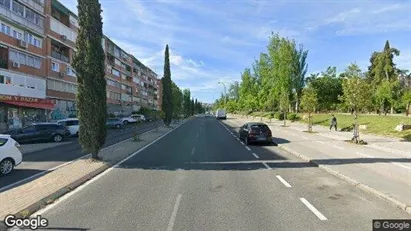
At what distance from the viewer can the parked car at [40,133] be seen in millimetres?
28516

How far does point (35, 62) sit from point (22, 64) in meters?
3.50

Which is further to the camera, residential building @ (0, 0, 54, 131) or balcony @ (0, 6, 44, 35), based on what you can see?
residential building @ (0, 0, 54, 131)

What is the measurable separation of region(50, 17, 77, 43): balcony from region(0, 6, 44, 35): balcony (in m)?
3.68

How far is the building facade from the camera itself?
40.4m

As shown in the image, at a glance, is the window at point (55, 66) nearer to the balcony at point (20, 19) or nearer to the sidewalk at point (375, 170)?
the balcony at point (20, 19)

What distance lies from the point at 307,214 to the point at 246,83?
9164 cm

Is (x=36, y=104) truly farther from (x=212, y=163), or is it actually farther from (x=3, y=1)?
(x=212, y=163)

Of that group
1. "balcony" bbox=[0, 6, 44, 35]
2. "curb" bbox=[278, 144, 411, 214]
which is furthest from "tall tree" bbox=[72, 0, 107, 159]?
"balcony" bbox=[0, 6, 44, 35]

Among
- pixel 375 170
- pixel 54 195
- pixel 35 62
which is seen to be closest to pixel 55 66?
pixel 35 62

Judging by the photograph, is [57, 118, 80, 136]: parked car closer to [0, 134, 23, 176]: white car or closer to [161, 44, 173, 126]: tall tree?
[161, 44, 173, 126]: tall tree

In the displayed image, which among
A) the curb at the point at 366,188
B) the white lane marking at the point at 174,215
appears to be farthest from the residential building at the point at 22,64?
the white lane marking at the point at 174,215

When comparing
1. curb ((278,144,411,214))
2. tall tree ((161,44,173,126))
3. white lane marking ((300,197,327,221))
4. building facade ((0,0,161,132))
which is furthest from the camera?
tall tree ((161,44,173,126))

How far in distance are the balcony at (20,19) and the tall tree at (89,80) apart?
27.3m

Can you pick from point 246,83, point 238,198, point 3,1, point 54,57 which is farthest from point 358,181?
point 246,83
